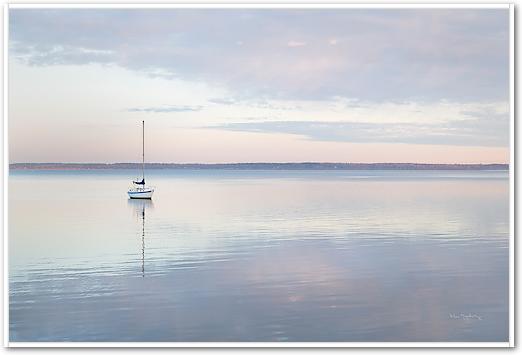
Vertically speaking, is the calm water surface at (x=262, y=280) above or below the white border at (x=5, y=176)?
below

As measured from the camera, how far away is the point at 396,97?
28.5 feet

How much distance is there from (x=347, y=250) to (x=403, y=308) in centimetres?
367

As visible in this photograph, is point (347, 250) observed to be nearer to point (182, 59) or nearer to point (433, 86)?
point (433, 86)
